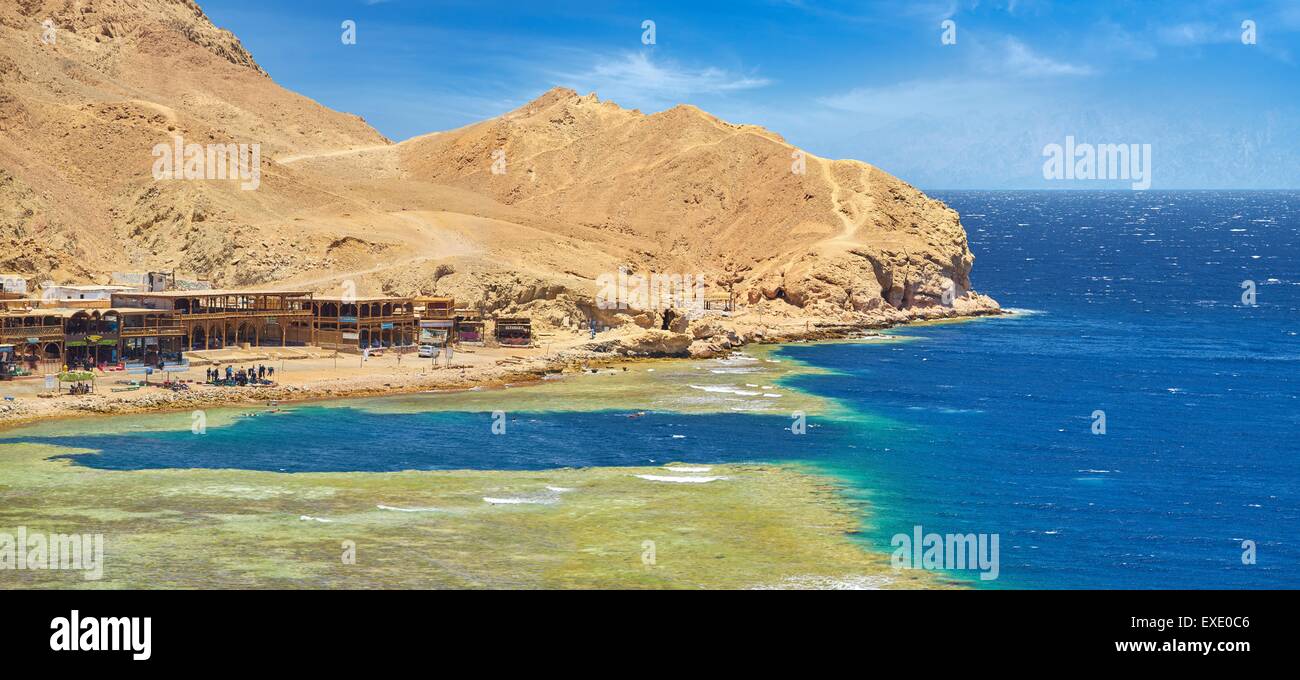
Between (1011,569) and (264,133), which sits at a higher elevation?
(264,133)

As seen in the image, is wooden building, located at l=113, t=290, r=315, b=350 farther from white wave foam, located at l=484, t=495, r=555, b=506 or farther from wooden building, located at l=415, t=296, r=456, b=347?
white wave foam, located at l=484, t=495, r=555, b=506

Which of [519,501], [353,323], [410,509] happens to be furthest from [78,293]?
[519,501]

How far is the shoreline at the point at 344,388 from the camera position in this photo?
6366 centimetres

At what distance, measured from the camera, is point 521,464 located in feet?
182

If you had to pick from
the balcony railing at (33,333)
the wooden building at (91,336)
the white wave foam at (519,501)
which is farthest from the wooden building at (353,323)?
the white wave foam at (519,501)

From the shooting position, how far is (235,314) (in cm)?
8394

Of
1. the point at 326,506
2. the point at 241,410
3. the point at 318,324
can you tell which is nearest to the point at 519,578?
the point at 326,506

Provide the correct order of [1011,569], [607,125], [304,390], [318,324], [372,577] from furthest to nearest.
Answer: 1. [607,125]
2. [318,324]
3. [304,390]
4. [1011,569]
5. [372,577]

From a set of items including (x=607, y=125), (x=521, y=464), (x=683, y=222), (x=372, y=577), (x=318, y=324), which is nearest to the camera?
(x=372, y=577)

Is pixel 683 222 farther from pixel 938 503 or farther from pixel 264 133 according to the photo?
pixel 938 503

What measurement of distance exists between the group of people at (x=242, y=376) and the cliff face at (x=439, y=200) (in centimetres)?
2305

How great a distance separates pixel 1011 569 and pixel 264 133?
509 feet

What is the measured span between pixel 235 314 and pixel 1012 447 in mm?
49793

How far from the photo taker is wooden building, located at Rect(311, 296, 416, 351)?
8662 cm
